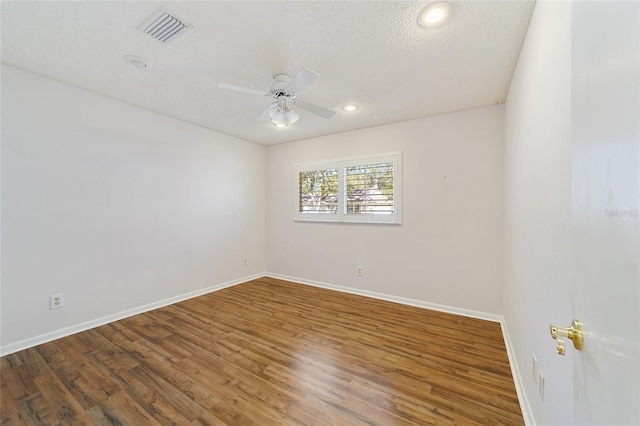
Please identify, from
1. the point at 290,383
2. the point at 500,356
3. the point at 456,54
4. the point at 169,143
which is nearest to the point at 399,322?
the point at 500,356

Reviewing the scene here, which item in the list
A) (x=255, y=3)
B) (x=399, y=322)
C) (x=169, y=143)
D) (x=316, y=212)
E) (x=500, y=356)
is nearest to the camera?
(x=255, y=3)

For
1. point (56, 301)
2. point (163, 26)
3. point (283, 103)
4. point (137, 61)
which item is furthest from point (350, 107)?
point (56, 301)

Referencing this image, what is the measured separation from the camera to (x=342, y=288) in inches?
158

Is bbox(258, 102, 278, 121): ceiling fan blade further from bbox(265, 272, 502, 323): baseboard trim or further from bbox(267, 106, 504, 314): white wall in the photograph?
bbox(265, 272, 502, 323): baseboard trim

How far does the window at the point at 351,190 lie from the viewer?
3611 mm

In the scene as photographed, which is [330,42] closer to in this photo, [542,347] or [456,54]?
[456,54]

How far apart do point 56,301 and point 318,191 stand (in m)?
3.35

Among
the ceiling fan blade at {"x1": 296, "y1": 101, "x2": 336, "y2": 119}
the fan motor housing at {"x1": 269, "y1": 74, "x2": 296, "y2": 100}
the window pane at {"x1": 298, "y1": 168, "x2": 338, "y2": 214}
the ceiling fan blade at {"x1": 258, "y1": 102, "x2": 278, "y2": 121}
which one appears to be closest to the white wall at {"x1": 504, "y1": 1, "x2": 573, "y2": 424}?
the ceiling fan blade at {"x1": 296, "y1": 101, "x2": 336, "y2": 119}

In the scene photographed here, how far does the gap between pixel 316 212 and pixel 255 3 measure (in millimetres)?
3056

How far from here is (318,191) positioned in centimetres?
→ 431

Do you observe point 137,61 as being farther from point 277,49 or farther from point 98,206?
point 98,206

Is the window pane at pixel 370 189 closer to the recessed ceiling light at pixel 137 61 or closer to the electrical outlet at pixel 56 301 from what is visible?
the recessed ceiling light at pixel 137 61

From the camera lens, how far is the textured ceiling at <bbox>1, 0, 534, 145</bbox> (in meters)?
1.60

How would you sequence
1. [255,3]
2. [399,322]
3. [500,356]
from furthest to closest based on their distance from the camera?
[399,322] → [500,356] → [255,3]
